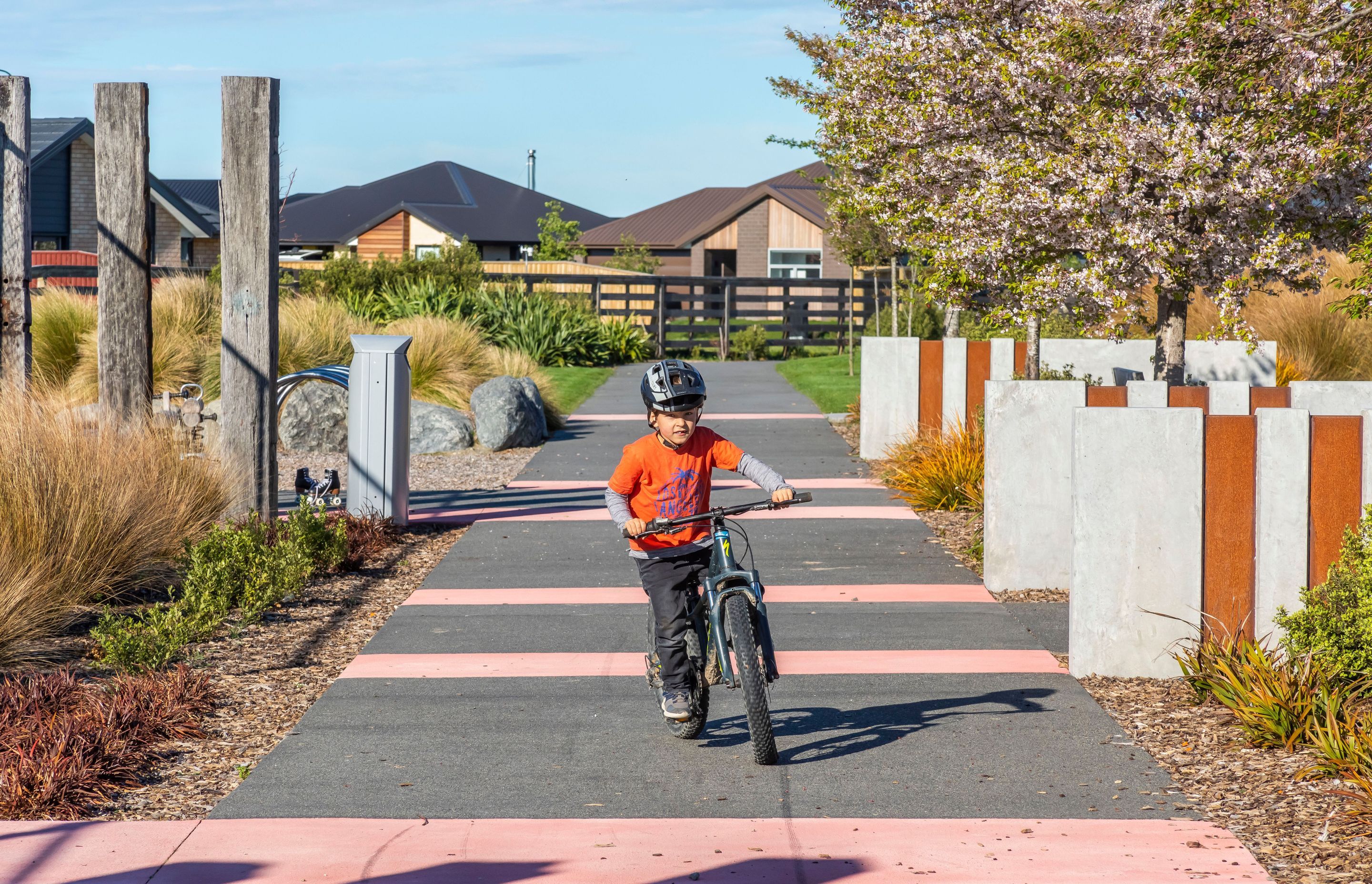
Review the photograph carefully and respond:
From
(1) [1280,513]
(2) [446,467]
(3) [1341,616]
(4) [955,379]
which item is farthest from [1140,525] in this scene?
(2) [446,467]

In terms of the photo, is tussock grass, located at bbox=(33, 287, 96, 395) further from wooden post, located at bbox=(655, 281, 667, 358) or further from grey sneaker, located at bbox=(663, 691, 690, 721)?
wooden post, located at bbox=(655, 281, 667, 358)

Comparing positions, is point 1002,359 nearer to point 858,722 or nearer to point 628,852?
point 858,722

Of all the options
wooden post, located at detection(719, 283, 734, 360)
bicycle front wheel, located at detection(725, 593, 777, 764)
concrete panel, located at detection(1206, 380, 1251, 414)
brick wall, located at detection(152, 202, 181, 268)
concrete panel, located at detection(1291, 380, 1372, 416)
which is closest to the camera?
bicycle front wheel, located at detection(725, 593, 777, 764)

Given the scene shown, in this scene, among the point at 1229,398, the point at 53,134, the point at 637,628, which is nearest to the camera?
the point at 637,628

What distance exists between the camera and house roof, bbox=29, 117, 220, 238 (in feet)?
116

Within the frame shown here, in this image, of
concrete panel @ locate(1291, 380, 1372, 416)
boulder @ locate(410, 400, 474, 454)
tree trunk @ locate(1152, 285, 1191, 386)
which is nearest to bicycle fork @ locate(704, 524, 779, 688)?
concrete panel @ locate(1291, 380, 1372, 416)

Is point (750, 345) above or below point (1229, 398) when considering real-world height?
above

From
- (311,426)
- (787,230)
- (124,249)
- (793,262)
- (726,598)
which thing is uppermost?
(787,230)

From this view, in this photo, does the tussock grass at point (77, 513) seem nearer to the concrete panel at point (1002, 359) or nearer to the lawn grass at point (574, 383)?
the concrete panel at point (1002, 359)

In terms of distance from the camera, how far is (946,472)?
35.9ft

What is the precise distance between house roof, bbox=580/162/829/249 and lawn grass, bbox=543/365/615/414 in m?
22.8

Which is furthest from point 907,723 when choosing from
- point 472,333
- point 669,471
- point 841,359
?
point 841,359

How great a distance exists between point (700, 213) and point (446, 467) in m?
45.6

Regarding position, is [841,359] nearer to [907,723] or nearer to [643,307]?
[643,307]
